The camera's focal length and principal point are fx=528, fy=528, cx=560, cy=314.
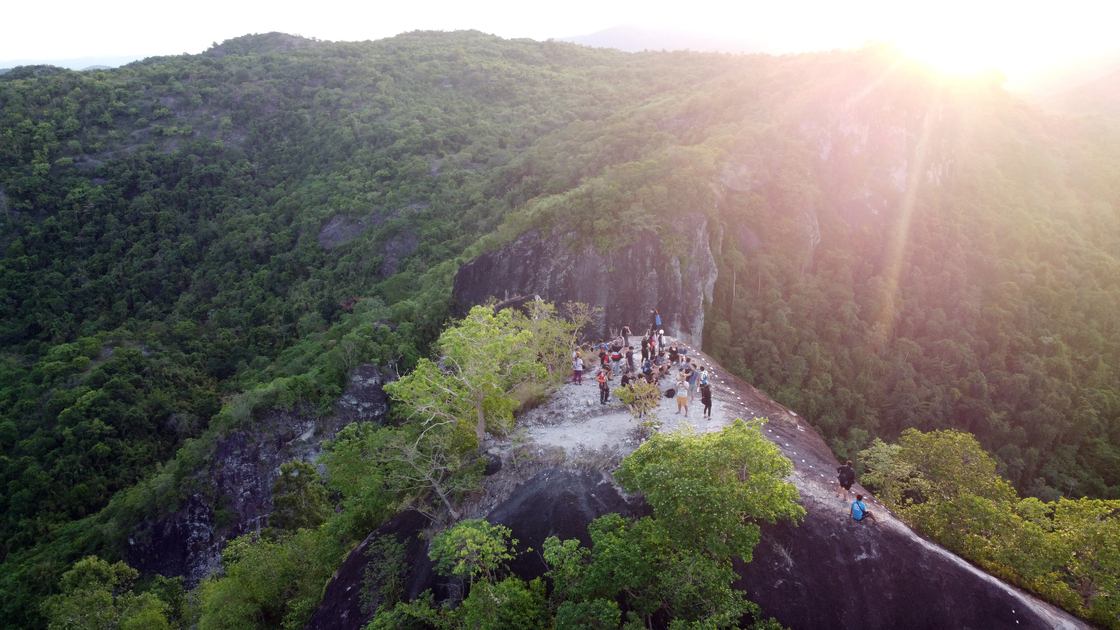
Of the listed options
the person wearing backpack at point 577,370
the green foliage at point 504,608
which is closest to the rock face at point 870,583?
the green foliage at point 504,608

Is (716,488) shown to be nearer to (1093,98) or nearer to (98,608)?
(98,608)

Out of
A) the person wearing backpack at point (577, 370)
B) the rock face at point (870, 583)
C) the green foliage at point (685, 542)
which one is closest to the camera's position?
the green foliage at point (685, 542)

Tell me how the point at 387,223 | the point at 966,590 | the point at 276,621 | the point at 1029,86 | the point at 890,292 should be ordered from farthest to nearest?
1. the point at 1029,86
2. the point at 387,223
3. the point at 890,292
4. the point at 276,621
5. the point at 966,590

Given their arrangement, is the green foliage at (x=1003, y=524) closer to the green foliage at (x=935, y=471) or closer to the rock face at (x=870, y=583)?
the green foliage at (x=935, y=471)

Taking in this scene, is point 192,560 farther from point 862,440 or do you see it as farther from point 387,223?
point 862,440

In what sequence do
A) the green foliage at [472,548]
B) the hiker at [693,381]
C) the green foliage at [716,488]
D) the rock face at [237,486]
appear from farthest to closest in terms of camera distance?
1. the rock face at [237,486]
2. the hiker at [693,381]
3. the green foliage at [472,548]
4. the green foliage at [716,488]

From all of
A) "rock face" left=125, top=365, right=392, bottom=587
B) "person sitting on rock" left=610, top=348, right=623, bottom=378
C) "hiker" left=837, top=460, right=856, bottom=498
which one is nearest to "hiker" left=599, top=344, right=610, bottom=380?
"person sitting on rock" left=610, top=348, right=623, bottom=378

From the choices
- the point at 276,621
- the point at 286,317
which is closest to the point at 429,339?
the point at 276,621

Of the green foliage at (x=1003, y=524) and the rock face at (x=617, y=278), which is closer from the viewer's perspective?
the green foliage at (x=1003, y=524)
